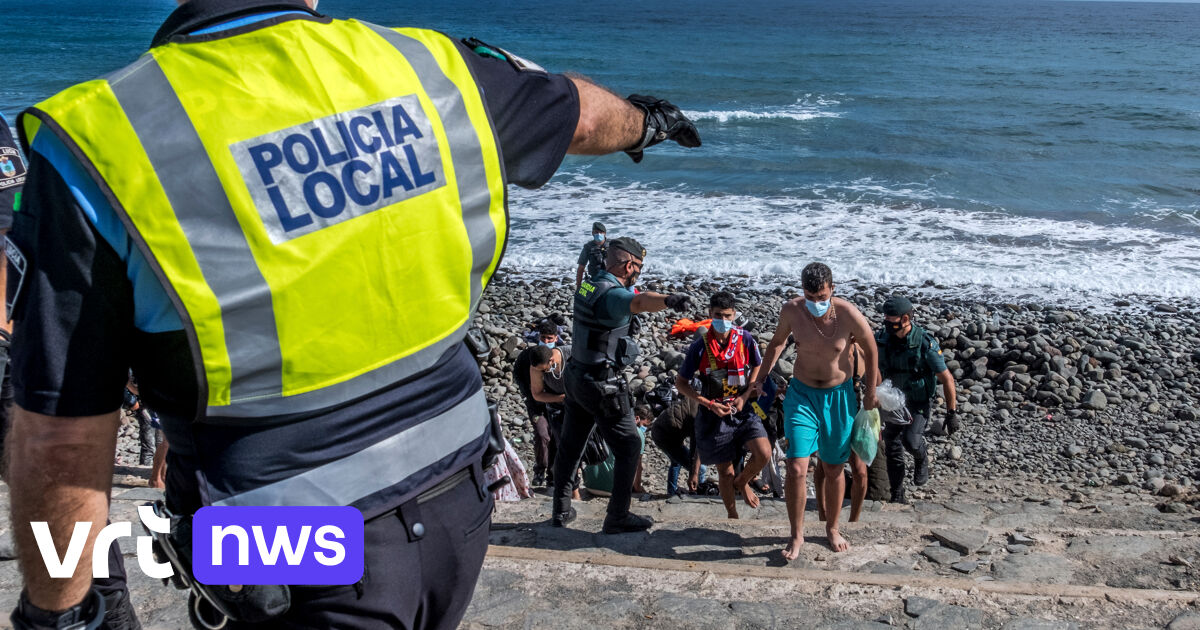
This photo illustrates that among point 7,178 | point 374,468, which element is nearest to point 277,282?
point 374,468

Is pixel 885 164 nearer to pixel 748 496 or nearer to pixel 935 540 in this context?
pixel 748 496

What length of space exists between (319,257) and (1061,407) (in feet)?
37.5

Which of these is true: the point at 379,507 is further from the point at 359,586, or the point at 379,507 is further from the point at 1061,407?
the point at 1061,407

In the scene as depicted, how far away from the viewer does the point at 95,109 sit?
1.32 m

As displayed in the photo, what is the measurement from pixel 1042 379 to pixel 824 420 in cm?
640

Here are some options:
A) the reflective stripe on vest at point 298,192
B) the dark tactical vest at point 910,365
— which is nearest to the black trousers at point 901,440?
the dark tactical vest at point 910,365

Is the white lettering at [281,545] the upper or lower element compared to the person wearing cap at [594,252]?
upper

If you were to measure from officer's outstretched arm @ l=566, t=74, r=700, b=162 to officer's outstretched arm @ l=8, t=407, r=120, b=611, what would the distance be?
0.94 meters

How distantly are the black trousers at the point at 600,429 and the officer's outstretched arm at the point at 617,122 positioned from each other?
460 cm

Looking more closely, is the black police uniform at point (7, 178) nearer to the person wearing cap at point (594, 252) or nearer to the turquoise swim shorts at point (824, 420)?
the turquoise swim shorts at point (824, 420)

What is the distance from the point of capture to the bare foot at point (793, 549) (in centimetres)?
622

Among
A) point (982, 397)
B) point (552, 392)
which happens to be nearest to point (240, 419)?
point (552, 392)

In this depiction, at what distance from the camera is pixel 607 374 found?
6676 mm

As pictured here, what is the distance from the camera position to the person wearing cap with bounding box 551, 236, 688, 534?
663cm
